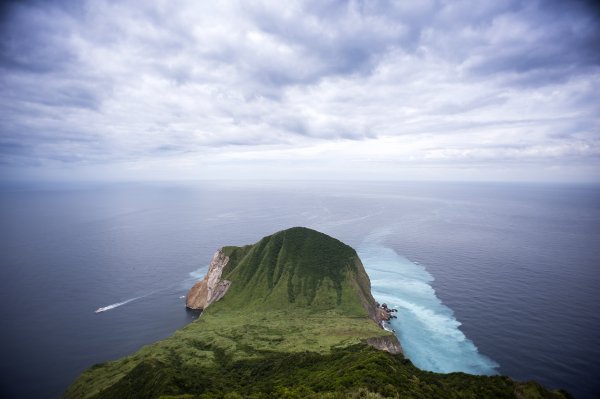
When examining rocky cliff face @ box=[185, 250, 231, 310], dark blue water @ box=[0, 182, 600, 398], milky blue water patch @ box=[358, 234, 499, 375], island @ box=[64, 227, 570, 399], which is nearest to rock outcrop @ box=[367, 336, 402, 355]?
island @ box=[64, 227, 570, 399]

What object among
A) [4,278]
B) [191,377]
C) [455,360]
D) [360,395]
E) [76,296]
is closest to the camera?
[360,395]

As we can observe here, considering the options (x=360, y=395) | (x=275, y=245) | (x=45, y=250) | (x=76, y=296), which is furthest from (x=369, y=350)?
(x=45, y=250)

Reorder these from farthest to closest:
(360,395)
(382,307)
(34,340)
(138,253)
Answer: (138,253) < (382,307) < (34,340) < (360,395)

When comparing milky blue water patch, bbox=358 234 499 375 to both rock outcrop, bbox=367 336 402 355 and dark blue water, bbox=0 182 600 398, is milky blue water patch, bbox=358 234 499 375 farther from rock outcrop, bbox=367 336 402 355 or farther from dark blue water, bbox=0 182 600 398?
rock outcrop, bbox=367 336 402 355

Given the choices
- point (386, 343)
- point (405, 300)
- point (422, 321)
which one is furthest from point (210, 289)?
point (422, 321)

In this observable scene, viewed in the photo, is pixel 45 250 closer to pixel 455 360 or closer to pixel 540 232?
pixel 455 360

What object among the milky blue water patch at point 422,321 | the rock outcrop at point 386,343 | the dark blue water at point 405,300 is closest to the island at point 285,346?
the rock outcrop at point 386,343
